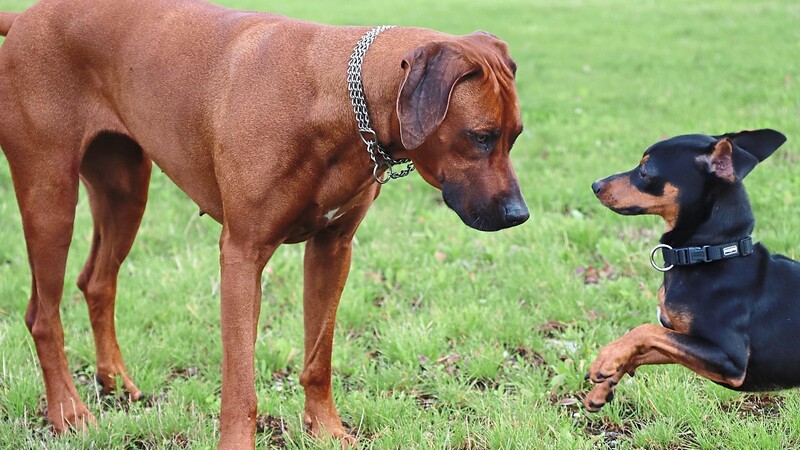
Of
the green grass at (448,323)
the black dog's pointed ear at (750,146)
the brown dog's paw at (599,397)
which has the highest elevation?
the black dog's pointed ear at (750,146)

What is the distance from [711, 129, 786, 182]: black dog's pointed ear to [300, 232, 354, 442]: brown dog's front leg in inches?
60.9

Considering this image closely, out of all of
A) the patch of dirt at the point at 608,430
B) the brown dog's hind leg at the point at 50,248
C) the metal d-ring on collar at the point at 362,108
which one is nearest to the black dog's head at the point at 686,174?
the patch of dirt at the point at 608,430

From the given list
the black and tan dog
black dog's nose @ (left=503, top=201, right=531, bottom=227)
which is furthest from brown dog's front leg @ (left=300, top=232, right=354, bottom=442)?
the black and tan dog

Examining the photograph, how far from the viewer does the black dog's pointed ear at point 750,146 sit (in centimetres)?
359

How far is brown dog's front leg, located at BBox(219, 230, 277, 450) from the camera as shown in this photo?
3439 mm

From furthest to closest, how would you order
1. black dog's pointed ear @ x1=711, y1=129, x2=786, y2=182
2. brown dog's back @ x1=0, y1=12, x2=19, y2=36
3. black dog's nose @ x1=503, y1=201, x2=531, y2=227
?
brown dog's back @ x1=0, y1=12, x2=19, y2=36 < black dog's pointed ear @ x1=711, y1=129, x2=786, y2=182 < black dog's nose @ x1=503, y1=201, x2=531, y2=227

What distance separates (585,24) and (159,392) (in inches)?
481

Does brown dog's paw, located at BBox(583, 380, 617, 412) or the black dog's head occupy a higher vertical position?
the black dog's head

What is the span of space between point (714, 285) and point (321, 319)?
5.21 feet

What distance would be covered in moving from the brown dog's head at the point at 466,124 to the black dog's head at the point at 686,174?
34.8 inches

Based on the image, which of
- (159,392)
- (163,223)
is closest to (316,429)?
(159,392)

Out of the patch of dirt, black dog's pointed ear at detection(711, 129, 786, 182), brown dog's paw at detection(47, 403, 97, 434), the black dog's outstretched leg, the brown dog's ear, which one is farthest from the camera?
brown dog's paw at detection(47, 403, 97, 434)

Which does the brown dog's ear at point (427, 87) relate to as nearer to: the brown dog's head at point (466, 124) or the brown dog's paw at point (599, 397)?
the brown dog's head at point (466, 124)

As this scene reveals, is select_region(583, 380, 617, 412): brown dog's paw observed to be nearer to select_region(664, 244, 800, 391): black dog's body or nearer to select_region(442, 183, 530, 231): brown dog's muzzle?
select_region(664, 244, 800, 391): black dog's body
